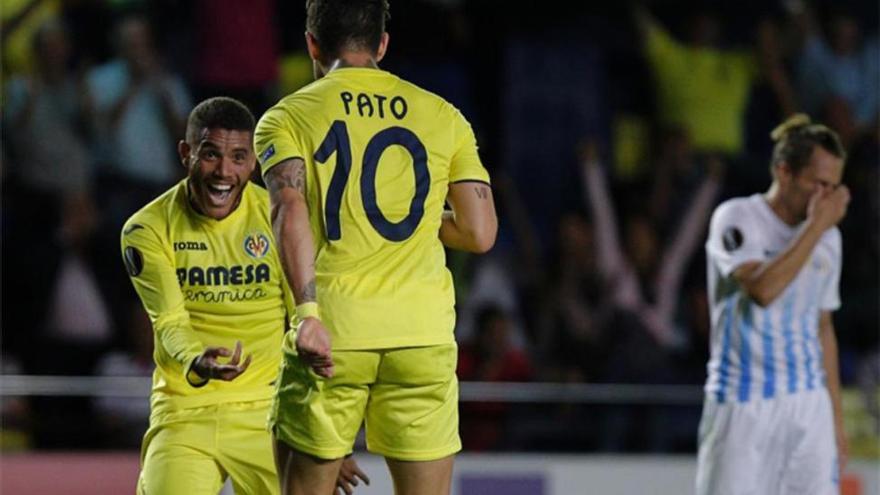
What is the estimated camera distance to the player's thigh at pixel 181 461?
516 cm

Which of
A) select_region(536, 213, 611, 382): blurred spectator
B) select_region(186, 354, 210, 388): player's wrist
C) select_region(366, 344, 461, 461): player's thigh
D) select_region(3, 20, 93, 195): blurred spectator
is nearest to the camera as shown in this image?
select_region(366, 344, 461, 461): player's thigh

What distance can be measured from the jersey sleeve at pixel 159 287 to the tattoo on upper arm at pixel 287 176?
2.82 feet

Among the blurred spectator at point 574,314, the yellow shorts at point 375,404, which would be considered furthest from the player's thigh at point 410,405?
the blurred spectator at point 574,314

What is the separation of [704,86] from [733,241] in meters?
4.04

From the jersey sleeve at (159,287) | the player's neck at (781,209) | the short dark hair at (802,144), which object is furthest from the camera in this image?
the player's neck at (781,209)

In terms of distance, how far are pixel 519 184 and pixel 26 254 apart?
2.80 metres

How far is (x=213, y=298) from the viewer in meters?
5.29

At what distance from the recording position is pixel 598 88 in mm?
10070

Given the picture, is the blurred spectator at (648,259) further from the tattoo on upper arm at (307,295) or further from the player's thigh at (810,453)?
the tattoo on upper arm at (307,295)

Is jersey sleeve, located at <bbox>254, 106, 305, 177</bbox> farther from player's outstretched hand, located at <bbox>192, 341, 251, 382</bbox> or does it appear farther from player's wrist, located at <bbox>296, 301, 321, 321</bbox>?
player's outstretched hand, located at <bbox>192, 341, 251, 382</bbox>

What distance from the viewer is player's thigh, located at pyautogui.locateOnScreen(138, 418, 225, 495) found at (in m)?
5.16

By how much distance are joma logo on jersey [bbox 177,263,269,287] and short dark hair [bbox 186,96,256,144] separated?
40 cm

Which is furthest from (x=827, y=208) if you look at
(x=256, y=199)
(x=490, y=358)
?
(x=490, y=358)

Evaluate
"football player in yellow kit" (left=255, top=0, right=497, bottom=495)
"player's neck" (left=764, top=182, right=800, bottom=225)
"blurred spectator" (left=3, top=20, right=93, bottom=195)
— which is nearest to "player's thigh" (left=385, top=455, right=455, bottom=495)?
"football player in yellow kit" (left=255, top=0, right=497, bottom=495)
